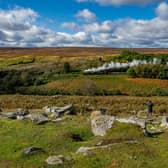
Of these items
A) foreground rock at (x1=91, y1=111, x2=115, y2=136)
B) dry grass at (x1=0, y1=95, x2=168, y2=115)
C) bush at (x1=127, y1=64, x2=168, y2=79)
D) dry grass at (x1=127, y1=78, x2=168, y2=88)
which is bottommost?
dry grass at (x1=0, y1=95, x2=168, y2=115)

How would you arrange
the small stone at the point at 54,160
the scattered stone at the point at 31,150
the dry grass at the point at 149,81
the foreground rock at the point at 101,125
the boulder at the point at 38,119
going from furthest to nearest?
the dry grass at the point at 149,81 → the boulder at the point at 38,119 → the foreground rock at the point at 101,125 → the scattered stone at the point at 31,150 → the small stone at the point at 54,160

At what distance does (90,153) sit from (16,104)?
137 ft

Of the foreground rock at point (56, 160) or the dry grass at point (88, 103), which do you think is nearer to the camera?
the foreground rock at point (56, 160)

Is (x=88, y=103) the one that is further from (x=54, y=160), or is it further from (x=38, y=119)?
(x=54, y=160)

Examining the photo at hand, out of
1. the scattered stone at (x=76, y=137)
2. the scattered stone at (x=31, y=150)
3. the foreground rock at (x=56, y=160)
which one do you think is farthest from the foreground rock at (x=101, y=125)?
the foreground rock at (x=56, y=160)

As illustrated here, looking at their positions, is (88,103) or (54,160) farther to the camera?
(88,103)

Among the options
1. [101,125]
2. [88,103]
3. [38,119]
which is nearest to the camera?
[101,125]

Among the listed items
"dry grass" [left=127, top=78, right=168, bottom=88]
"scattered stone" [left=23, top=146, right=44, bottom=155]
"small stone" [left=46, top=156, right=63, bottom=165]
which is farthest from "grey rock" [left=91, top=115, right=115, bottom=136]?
"dry grass" [left=127, top=78, right=168, bottom=88]

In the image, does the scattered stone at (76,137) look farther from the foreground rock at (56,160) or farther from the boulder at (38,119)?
the boulder at (38,119)

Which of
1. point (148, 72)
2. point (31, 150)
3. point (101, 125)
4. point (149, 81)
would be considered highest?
point (101, 125)

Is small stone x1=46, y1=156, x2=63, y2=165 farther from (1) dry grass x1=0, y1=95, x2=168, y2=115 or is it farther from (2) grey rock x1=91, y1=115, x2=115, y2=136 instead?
(1) dry grass x1=0, y1=95, x2=168, y2=115

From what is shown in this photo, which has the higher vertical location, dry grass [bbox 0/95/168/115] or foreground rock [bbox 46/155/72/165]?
foreground rock [bbox 46/155/72/165]

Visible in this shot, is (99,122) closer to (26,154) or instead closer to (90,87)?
(26,154)

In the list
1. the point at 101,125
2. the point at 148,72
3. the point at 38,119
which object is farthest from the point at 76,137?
the point at 148,72
